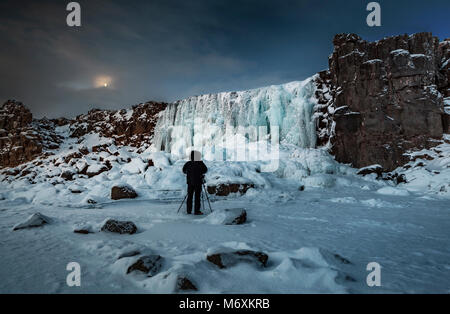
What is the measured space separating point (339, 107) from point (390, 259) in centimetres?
2016

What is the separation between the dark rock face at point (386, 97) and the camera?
1720 cm

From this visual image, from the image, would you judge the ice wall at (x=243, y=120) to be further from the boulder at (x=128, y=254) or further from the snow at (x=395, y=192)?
the boulder at (x=128, y=254)

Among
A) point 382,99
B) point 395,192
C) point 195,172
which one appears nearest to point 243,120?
point 382,99

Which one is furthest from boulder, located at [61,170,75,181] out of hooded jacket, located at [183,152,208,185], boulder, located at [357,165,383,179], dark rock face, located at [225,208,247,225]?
boulder, located at [357,165,383,179]

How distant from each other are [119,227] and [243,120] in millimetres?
21284

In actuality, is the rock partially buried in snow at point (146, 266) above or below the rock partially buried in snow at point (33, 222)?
above

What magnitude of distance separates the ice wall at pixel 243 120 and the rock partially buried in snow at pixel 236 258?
60.7 feet

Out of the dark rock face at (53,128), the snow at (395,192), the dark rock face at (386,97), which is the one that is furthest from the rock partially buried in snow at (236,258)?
the dark rock face at (53,128)

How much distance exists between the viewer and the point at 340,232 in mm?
4082

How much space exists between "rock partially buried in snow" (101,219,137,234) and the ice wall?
56.2ft

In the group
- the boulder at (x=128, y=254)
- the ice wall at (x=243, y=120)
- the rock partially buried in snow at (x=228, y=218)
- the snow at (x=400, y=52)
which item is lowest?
the rock partially buried in snow at (x=228, y=218)

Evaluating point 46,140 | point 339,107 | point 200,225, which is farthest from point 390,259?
point 46,140

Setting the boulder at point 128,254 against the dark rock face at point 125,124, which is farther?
the dark rock face at point 125,124

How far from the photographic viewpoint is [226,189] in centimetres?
1085
